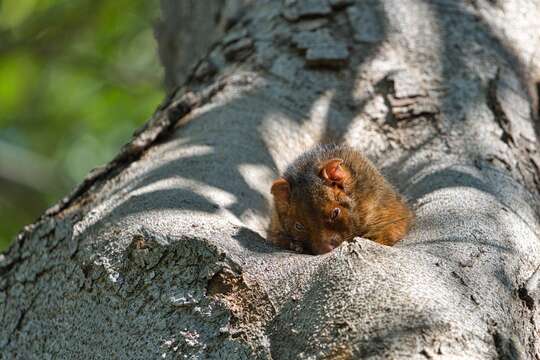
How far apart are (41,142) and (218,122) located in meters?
7.58

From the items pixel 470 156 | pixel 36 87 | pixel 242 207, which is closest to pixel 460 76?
pixel 470 156

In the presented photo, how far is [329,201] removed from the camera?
5039 mm

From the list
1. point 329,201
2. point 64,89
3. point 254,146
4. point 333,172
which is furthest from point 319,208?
point 64,89

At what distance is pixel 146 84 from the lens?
35.0 feet

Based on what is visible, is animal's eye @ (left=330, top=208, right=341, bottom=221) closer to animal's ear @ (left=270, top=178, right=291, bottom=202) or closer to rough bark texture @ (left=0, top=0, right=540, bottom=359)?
animal's ear @ (left=270, top=178, right=291, bottom=202)

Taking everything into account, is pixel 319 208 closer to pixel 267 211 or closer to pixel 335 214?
pixel 335 214

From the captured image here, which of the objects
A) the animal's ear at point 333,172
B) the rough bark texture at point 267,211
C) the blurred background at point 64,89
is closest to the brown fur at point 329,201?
the animal's ear at point 333,172

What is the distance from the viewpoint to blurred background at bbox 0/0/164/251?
9539 mm

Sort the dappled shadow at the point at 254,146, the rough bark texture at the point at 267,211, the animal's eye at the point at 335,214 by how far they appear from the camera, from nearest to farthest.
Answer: the rough bark texture at the point at 267,211 < the dappled shadow at the point at 254,146 < the animal's eye at the point at 335,214

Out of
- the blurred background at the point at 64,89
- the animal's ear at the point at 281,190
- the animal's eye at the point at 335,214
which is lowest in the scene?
the animal's eye at the point at 335,214

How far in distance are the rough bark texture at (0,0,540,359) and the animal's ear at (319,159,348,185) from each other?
0.71ft

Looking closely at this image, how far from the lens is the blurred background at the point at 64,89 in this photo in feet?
31.3

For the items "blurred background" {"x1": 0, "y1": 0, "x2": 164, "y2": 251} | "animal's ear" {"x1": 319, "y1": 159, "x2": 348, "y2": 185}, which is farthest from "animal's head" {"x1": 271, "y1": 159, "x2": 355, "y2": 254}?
"blurred background" {"x1": 0, "y1": 0, "x2": 164, "y2": 251}

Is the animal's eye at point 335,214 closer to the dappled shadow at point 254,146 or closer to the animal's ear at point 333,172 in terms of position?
the animal's ear at point 333,172
